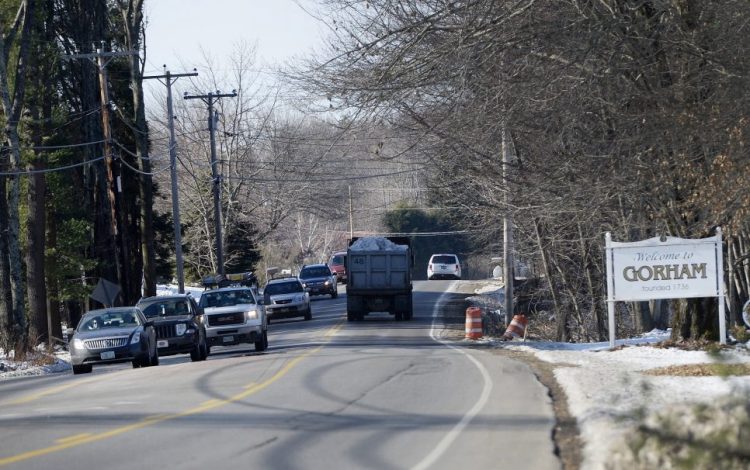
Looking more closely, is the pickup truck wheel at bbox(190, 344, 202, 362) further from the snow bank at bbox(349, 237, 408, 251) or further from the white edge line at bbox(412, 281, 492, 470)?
the snow bank at bbox(349, 237, 408, 251)

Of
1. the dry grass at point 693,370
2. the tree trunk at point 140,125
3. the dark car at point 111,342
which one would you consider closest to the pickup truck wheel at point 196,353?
the dark car at point 111,342

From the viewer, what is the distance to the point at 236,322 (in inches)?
1128

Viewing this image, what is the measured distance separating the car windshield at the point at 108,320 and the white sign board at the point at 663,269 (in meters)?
11.4

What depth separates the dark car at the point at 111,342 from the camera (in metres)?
24.1

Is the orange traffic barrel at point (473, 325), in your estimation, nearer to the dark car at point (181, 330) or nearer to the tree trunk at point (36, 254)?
the dark car at point (181, 330)

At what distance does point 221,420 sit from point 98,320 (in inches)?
524

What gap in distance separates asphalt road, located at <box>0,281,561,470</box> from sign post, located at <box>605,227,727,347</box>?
10.5ft

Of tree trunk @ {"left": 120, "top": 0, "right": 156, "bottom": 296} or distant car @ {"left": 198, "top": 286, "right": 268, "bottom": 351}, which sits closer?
distant car @ {"left": 198, "top": 286, "right": 268, "bottom": 351}

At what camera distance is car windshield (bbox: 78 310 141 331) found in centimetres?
2500

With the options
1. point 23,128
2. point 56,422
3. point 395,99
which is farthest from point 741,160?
point 23,128

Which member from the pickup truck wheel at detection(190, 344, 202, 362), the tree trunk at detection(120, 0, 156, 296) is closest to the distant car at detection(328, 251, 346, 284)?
the tree trunk at detection(120, 0, 156, 296)

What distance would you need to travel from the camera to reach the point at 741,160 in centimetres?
1884

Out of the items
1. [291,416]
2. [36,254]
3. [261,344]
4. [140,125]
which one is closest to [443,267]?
[140,125]

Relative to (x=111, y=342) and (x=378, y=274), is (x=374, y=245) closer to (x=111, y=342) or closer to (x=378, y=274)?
(x=378, y=274)
